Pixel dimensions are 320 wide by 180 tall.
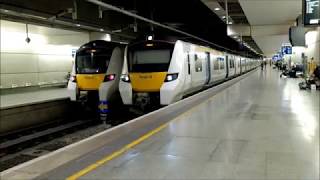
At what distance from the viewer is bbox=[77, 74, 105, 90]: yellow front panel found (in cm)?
1269

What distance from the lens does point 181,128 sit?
6.74 metres

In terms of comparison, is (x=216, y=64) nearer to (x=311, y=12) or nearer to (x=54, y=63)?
(x=311, y=12)

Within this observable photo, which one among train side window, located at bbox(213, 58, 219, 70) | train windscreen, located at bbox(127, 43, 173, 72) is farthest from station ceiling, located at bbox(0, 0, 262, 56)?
train side window, located at bbox(213, 58, 219, 70)

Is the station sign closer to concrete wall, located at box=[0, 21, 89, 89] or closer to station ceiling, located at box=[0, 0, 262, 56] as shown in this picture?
station ceiling, located at box=[0, 0, 262, 56]

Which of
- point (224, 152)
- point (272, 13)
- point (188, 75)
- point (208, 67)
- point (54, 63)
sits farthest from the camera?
point (54, 63)

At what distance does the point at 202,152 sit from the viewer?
4934mm

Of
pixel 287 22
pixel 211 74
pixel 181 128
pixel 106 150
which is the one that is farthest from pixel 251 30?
pixel 106 150

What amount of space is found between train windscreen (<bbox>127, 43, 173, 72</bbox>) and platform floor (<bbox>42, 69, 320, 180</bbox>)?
3.22 metres

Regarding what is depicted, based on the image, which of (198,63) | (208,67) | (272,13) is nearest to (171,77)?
(198,63)

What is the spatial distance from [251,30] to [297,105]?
14.8 metres

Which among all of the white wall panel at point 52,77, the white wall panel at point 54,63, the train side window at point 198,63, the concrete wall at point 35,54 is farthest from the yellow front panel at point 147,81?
the white wall panel at point 54,63

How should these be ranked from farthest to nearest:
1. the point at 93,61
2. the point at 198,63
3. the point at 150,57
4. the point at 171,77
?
the point at 198,63 → the point at 93,61 → the point at 150,57 → the point at 171,77

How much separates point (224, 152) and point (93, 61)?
8826mm

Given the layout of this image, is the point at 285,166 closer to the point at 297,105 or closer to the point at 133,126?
the point at 133,126
